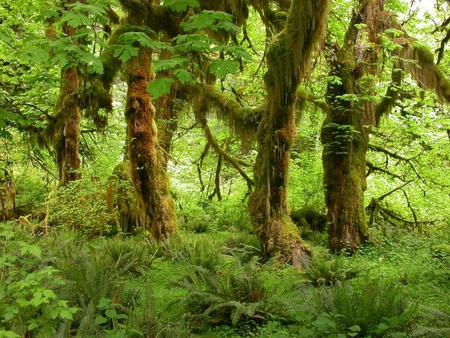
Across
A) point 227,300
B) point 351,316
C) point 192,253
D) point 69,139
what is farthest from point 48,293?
point 69,139

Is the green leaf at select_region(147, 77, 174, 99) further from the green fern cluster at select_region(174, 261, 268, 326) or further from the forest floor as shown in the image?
the green fern cluster at select_region(174, 261, 268, 326)

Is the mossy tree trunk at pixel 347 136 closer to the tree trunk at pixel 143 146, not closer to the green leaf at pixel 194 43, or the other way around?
the tree trunk at pixel 143 146

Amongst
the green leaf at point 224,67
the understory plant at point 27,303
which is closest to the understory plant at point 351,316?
the understory plant at point 27,303

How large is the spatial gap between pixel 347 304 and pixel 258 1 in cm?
484

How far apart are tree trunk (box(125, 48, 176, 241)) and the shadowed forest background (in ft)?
0.09

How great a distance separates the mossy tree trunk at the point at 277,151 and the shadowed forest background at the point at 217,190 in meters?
0.03

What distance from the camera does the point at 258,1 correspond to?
6164 millimetres

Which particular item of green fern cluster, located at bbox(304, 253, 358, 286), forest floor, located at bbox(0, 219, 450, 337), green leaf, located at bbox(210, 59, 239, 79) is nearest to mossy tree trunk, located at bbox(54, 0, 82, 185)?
forest floor, located at bbox(0, 219, 450, 337)

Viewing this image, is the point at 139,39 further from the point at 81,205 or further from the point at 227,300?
the point at 81,205

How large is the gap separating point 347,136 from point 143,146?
4.14 metres

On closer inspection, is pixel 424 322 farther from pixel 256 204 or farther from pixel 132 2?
pixel 132 2

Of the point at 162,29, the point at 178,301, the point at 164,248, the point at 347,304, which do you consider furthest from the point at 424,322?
the point at 162,29

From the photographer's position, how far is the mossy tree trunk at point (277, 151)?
6000 mm

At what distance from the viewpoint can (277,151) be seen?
6520 millimetres
